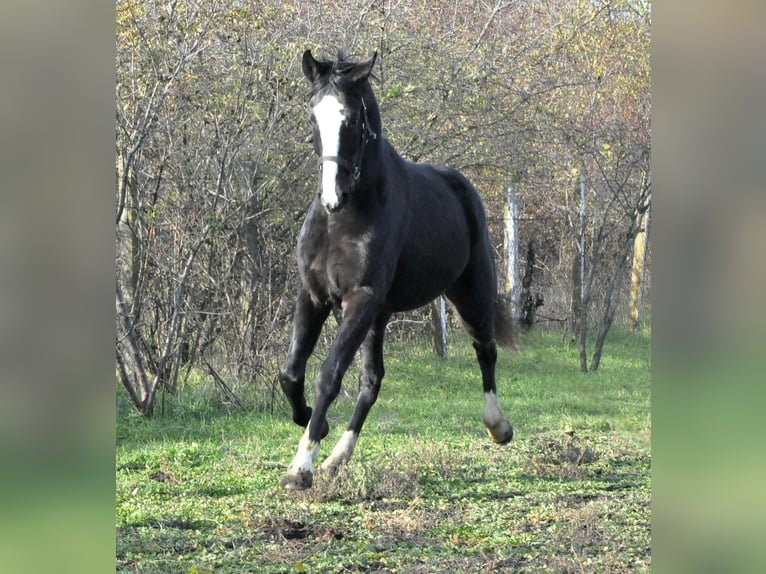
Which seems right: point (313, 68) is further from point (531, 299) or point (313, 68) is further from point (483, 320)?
point (531, 299)

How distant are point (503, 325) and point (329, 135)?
300 centimetres

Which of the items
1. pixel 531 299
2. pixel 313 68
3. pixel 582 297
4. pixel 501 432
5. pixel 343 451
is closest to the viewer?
pixel 313 68

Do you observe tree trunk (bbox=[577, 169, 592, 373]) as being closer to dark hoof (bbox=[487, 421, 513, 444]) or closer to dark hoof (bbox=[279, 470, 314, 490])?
dark hoof (bbox=[487, 421, 513, 444])

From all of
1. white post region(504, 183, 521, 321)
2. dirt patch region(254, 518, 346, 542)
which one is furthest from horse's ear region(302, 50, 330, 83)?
white post region(504, 183, 521, 321)

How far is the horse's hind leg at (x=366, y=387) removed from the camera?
562 cm

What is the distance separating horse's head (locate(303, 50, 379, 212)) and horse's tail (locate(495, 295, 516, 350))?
2.56 m

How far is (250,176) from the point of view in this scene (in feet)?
26.9

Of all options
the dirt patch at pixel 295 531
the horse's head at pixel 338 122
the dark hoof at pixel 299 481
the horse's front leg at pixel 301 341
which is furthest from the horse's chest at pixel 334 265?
the dirt patch at pixel 295 531

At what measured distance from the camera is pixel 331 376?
5.07 m

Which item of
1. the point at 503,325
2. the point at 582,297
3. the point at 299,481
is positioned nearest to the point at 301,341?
the point at 299,481

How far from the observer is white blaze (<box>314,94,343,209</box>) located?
4.72 meters
